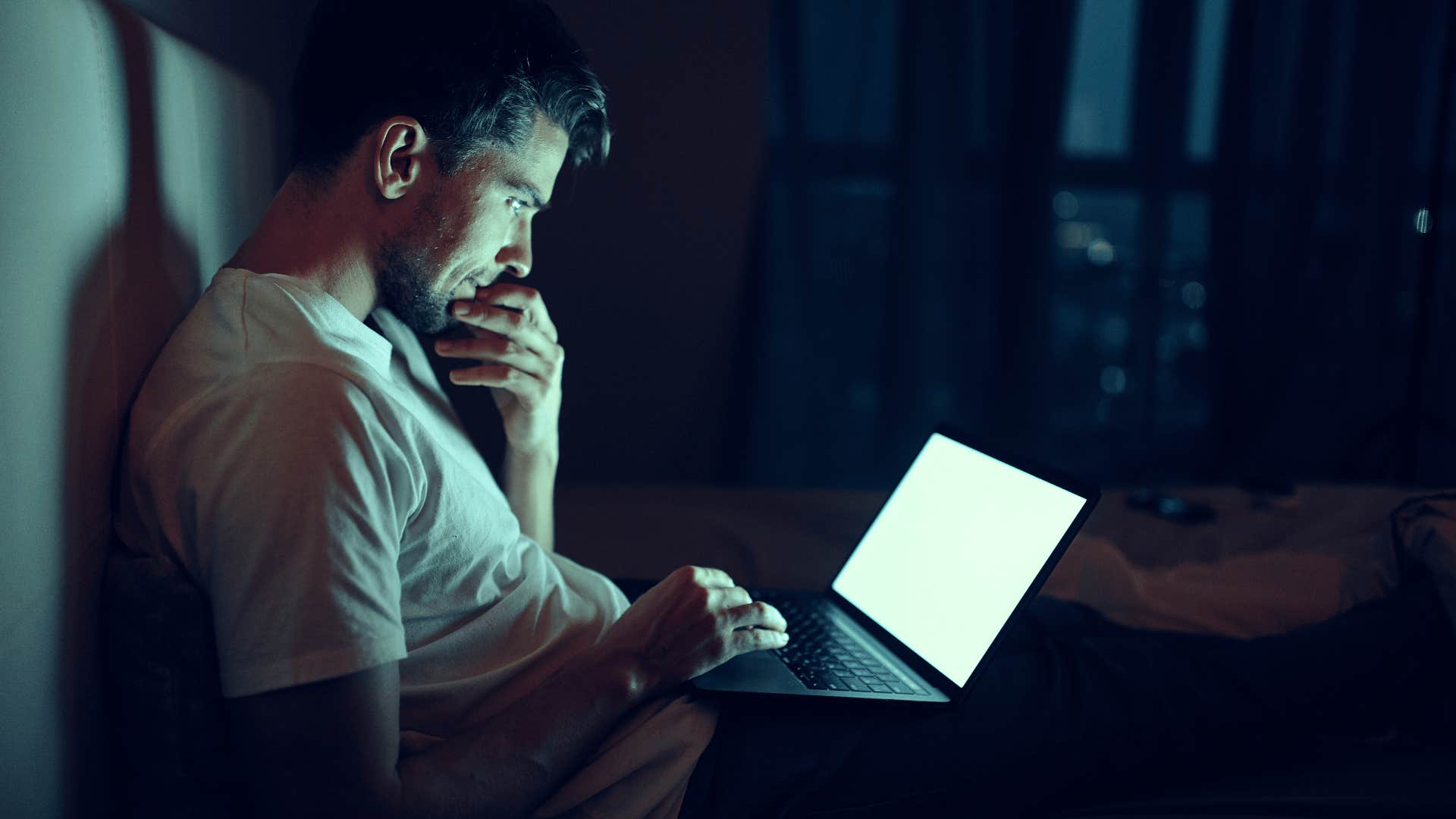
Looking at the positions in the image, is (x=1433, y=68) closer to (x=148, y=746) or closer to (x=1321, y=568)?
(x=1321, y=568)

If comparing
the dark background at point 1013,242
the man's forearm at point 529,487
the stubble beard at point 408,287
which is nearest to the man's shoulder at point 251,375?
the stubble beard at point 408,287

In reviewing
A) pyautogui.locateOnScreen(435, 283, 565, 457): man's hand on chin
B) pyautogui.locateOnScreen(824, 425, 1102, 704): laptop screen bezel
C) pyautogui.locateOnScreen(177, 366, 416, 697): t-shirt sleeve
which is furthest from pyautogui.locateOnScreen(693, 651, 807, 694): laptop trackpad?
pyautogui.locateOnScreen(435, 283, 565, 457): man's hand on chin

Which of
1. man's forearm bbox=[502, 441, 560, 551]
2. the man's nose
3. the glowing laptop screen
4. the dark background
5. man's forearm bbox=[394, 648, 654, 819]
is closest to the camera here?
man's forearm bbox=[394, 648, 654, 819]

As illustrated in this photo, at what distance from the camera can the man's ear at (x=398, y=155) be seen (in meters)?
0.91

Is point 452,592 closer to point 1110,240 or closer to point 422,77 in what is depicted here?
point 422,77

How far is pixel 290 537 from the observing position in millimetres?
646

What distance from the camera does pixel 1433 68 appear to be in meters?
2.46

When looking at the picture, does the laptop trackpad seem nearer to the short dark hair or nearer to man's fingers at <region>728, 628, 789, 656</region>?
man's fingers at <region>728, 628, 789, 656</region>

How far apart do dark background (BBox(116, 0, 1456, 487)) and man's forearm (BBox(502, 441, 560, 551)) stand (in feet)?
3.18

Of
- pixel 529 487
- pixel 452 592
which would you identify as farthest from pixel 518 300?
pixel 452 592

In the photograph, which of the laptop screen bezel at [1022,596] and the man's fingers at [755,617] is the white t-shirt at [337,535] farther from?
the laptop screen bezel at [1022,596]

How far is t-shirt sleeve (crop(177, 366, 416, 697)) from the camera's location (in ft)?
2.10

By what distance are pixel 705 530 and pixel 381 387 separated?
0.82 meters

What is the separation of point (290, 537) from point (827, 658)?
607mm
